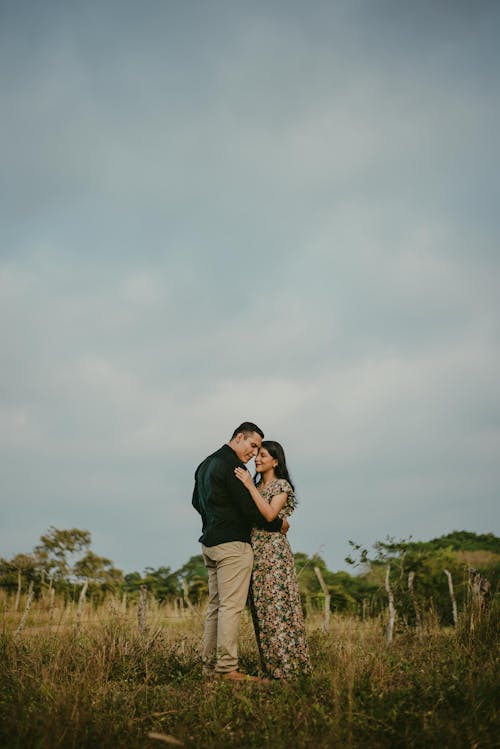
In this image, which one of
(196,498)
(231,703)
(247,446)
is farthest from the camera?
(196,498)

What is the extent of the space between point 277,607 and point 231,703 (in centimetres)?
102

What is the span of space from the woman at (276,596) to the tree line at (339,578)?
4.10 meters

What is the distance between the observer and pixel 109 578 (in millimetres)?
17156

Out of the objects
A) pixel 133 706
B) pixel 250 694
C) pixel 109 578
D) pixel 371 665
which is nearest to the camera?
pixel 133 706

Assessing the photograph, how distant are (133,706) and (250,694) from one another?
3.06 feet

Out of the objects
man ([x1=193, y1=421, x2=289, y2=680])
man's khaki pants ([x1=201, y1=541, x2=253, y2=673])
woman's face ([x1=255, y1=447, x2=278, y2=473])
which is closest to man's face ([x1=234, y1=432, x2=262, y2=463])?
man ([x1=193, y1=421, x2=289, y2=680])

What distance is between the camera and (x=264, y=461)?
19.3 ft

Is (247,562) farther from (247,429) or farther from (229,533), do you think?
(247,429)

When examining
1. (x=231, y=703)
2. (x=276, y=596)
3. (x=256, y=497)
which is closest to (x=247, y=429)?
(x=256, y=497)

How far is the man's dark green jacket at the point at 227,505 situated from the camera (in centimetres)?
532

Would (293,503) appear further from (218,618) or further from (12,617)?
(12,617)

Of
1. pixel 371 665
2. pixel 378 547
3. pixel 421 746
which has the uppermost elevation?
pixel 378 547

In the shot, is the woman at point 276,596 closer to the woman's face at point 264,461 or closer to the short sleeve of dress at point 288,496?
the short sleeve of dress at point 288,496

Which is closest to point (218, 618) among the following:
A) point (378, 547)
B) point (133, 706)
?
point (133, 706)
